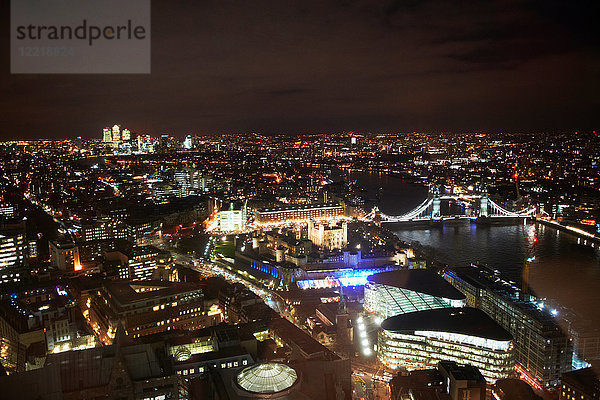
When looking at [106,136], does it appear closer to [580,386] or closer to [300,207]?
[300,207]

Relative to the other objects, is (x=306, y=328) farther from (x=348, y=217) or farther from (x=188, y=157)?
(x=188, y=157)

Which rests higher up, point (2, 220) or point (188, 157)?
point (188, 157)

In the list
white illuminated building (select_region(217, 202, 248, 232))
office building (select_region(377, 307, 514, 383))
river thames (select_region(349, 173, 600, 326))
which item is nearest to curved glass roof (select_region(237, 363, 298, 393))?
office building (select_region(377, 307, 514, 383))

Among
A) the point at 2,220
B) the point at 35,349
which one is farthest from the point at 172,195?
the point at 35,349

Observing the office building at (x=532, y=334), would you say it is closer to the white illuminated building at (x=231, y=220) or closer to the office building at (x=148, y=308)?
the office building at (x=148, y=308)

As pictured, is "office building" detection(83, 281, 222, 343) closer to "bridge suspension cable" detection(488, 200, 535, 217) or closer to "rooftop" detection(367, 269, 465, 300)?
"rooftop" detection(367, 269, 465, 300)

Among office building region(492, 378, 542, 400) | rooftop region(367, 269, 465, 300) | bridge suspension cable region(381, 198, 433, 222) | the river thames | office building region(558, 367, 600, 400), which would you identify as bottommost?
office building region(492, 378, 542, 400)

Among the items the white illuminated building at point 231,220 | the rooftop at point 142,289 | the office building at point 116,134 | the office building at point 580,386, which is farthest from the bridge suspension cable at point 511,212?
the office building at point 116,134

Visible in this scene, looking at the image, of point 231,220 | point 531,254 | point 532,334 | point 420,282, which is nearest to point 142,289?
point 420,282
